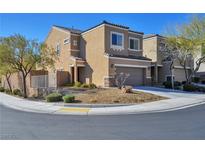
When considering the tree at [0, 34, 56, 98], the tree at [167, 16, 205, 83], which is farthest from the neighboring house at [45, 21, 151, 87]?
the tree at [167, 16, 205, 83]

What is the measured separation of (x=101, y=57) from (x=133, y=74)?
179 inches

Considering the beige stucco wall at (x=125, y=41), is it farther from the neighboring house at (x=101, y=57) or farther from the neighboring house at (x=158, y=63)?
the neighboring house at (x=158, y=63)

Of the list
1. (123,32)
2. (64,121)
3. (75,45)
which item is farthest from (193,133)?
(75,45)

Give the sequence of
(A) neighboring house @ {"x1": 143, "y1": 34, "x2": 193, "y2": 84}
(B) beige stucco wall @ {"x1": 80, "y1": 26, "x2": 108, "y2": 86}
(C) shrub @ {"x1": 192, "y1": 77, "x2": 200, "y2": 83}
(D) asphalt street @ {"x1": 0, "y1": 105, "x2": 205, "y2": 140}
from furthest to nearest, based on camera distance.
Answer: (C) shrub @ {"x1": 192, "y1": 77, "x2": 200, "y2": 83} → (A) neighboring house @ {"x1": 143, "y1": 34, "x2": 193, "y2": 84} → (B) beige stucco wall @ {"x1": 80, "y1": 26, "x2": 108, "y2": 86} → (D) asphalt street @ {"x1": 0, "y1": 105, "x2": 205, "y2": 140}

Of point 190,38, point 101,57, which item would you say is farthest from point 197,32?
point 101,57

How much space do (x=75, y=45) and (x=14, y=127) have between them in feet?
63.6

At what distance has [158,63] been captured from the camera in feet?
95.6

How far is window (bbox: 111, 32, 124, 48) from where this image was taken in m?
23.3

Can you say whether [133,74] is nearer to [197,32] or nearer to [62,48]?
[197,32]

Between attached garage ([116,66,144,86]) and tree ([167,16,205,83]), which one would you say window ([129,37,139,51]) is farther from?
tree ([167,16,205,83])

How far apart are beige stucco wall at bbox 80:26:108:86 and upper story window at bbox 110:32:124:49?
135 cm

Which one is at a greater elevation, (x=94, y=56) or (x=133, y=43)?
(x=133, y=43)

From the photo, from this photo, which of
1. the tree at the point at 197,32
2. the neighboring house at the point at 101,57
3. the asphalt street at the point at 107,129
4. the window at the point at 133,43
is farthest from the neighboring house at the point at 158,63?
the asphalt street at the point at 107,129

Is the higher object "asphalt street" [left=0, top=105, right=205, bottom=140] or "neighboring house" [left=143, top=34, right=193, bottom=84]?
"neighboring house" [left=143, top=34, right=193, bottom=84]
